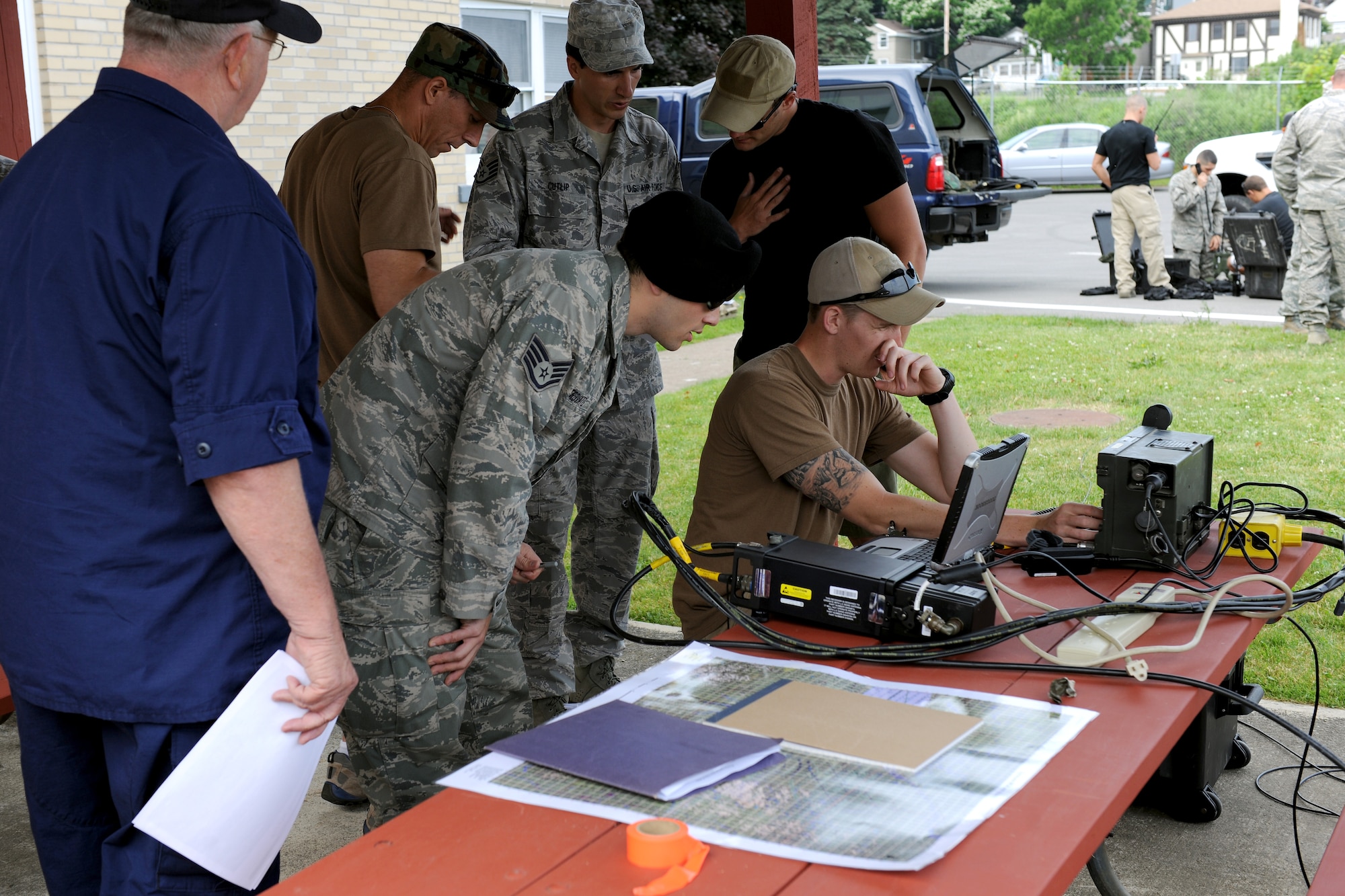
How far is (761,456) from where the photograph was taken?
2.67m

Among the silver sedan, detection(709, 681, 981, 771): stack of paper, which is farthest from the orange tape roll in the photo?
the silver sedan

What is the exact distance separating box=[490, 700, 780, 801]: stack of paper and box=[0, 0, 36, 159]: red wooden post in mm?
3456

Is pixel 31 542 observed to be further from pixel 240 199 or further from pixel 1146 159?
pixel 1146 159

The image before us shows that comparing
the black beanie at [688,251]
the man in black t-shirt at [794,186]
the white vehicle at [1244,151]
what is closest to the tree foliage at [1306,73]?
the white vehicle at [1244,151]

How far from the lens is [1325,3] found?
73125 millimetres

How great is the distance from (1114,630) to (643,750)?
0.89 m

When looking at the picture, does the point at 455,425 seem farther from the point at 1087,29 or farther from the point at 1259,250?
the point at 1087,29

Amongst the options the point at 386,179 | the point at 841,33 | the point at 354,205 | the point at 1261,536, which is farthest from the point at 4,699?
the point at 841,33

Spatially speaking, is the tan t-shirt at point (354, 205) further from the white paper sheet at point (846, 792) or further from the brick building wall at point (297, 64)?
the brick building wall at point (297, 64)

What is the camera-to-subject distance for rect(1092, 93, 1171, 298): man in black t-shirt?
10781 millimetres

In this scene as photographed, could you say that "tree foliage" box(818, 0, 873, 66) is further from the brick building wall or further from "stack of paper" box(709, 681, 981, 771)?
"stack of paper" box(709, 681, 981, 771)

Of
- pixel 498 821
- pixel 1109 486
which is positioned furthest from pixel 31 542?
pixel 1109 486

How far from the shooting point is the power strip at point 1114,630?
192 cm

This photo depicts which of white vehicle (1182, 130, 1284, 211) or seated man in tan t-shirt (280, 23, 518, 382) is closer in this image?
seated man in tan t-shirt (280, 23, 518, 382)
